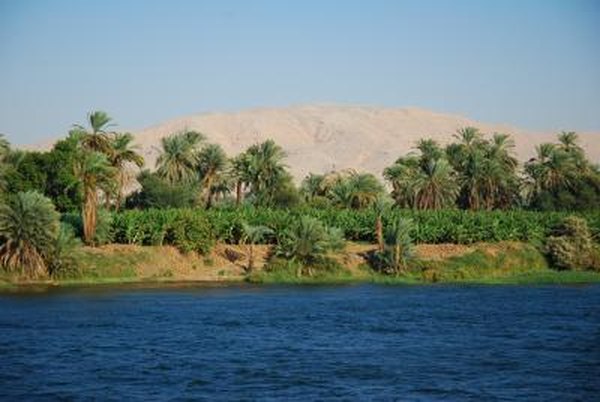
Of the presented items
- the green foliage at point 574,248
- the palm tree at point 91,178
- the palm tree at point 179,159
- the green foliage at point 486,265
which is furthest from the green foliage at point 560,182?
the palm tree at point 91,178

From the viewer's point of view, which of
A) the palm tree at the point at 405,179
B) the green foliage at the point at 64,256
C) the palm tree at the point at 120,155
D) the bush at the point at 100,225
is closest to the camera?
the green foliage at the point at 64,256

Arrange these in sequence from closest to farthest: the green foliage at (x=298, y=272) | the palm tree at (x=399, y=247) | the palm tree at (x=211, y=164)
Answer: the green foliage at (x=298, y=272)
the palm tree at (x=399, y=247)
the palm tree at (x=211, y=164)

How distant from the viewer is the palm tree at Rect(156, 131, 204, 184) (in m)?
90.6

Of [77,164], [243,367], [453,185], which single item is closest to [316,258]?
[77,164]

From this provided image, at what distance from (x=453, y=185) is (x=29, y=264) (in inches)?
1672

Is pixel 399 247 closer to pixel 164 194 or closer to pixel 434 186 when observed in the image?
pixel 434 186

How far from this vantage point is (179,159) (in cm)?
9144

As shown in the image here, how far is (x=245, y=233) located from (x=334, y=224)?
353 inches

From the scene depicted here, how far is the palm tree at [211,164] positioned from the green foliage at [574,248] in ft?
102

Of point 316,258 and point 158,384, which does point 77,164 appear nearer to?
point 316,258

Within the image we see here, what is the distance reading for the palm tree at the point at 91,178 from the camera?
2643 inches

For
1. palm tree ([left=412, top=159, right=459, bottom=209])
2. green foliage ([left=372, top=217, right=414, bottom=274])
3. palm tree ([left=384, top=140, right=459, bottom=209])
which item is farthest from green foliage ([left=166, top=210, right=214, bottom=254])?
palm tree ([left=384, top=140, right=459, bottom=209])

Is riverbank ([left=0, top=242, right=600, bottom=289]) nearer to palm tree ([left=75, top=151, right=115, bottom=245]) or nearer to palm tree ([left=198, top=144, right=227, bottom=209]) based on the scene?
palm tree ([left=75, top=151, right=115, bottom=245])

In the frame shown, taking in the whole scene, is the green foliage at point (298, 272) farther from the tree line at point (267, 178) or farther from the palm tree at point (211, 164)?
the palm tree at point (211, 164)
